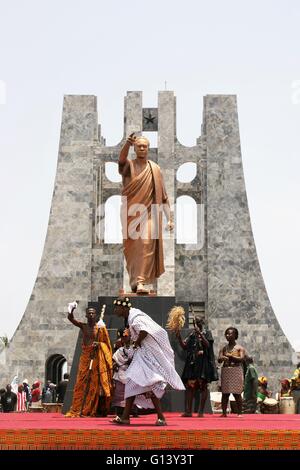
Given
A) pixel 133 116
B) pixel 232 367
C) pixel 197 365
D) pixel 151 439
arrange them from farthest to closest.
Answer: pixel 133 116
pixel 232 367
pixel 197 365
pixel 151 439

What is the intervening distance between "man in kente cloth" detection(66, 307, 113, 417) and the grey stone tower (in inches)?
852

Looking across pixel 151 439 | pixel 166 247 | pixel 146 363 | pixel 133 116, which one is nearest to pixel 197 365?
pixel 146 363

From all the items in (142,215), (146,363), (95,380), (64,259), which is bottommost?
(95,380)

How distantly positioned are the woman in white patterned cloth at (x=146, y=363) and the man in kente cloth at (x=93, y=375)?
222 centimetres

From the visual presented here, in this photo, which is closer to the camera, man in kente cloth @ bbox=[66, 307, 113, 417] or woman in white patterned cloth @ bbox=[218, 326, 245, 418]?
man in kente cloth @ bbox=[66, 307, 113, 417]

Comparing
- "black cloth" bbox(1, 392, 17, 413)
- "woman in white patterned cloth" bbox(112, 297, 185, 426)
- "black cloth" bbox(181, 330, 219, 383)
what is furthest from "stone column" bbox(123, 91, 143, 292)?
"woman in white patterned cloth" bbox(112, 297, 185, 426)

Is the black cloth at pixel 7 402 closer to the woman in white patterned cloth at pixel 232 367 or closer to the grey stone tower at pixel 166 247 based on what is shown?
the woman in white patterned cloth at pixel 232 367

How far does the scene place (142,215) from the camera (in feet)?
43.3

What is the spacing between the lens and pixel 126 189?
1338 cm

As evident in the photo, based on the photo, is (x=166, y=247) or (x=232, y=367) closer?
(x=232, y=367)

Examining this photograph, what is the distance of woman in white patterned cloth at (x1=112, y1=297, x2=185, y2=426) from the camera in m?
8.60

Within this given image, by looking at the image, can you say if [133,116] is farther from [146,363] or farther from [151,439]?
[151,439]

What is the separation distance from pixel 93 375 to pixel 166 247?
22.5 metres

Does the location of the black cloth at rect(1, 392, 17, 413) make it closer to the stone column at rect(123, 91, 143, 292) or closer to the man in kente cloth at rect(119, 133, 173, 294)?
the man in kente cloth at rect(119, 133, 173, 294)
